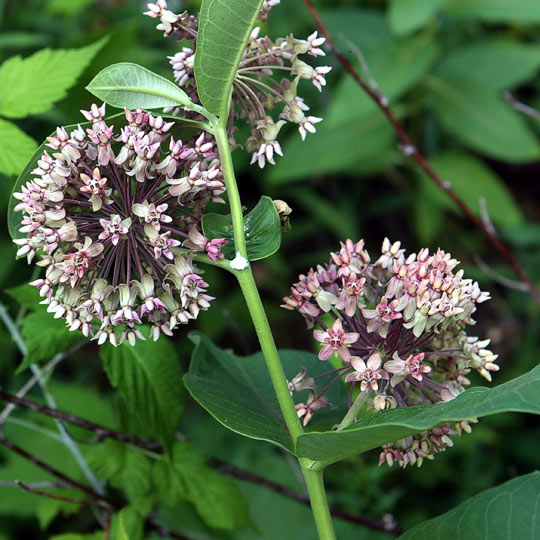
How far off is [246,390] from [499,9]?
2.97m

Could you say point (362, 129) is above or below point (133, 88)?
below

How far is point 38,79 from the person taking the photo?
6.95 feet

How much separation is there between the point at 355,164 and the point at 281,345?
1275 millimetres

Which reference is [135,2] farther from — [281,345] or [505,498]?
[505,498]

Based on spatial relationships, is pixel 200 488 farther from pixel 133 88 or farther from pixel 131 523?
pixel 133 88

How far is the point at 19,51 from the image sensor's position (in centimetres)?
384

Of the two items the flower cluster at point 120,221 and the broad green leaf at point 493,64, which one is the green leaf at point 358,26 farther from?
the flower cluster at point 120,221

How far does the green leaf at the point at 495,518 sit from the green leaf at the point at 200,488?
2.21 feet

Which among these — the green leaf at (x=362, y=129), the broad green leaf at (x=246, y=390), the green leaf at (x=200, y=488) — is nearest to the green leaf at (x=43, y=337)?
the broad green leaf at (x=246, y=390)

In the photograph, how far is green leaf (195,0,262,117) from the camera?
134 centimetres

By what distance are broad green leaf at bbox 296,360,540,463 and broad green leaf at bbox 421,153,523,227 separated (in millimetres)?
3004

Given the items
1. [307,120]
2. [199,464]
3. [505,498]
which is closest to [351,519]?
[199,464]

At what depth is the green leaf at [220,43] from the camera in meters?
1.34

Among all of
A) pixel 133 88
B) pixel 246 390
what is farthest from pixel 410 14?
pixel 133 88
